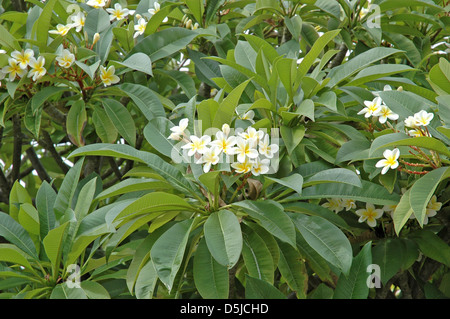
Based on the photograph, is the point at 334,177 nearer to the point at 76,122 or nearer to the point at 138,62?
the point at 138,62

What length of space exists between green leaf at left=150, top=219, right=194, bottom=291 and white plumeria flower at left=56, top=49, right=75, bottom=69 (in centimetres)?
66

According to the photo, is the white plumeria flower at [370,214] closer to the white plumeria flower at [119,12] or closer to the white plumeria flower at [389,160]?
the white plumeria flower at [389,160]

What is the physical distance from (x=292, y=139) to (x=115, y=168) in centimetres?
95

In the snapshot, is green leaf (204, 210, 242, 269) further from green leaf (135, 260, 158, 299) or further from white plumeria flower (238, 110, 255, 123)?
white plumeria flower (238, 110, 255, 123)

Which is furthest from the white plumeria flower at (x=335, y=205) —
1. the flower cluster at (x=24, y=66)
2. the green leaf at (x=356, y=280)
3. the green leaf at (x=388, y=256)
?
the flower cluster at (x=24, y=66)

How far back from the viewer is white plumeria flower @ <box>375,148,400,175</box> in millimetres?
1451

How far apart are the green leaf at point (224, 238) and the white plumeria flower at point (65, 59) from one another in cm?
72

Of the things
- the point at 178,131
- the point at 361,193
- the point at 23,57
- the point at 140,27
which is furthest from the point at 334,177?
the point at 23,57

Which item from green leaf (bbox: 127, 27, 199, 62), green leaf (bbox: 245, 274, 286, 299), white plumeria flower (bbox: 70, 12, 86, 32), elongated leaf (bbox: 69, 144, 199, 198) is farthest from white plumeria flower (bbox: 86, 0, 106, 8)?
green leaf (bbox: 245, 274, 286, 299)

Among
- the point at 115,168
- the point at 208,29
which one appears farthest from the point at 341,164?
the point at 115,168

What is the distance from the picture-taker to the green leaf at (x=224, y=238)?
131 centimetres

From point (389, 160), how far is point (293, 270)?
404mm

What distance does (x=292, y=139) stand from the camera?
5.24 feet
